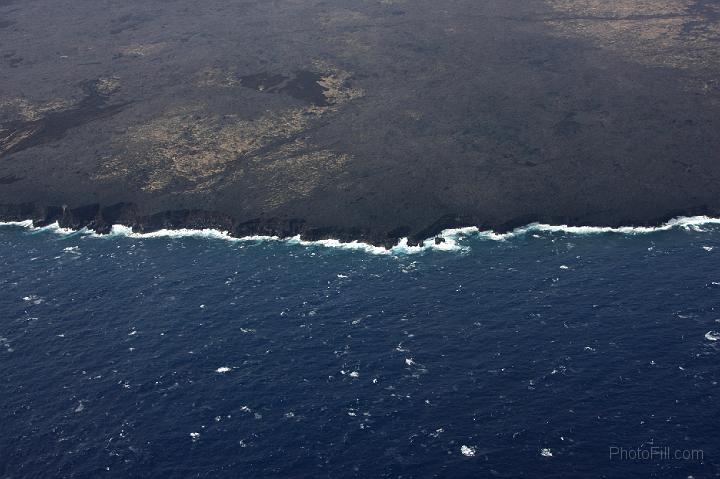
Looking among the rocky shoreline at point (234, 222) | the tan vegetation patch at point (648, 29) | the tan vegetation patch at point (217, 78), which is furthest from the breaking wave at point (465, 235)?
the tan vegetation patch at point (217, 78)

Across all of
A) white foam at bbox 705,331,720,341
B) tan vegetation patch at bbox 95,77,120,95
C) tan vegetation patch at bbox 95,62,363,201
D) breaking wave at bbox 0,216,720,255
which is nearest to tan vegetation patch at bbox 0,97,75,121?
tan vegetation patch at bbox 95,77,120,95

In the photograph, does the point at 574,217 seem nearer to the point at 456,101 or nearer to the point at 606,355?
the point at 606,355

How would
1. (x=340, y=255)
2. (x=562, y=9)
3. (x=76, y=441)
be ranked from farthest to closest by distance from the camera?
(x=562, y=9) < (x=340, y=255) < (x=76, y=441)

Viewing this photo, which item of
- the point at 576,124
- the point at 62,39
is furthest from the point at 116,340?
the point at 62,39

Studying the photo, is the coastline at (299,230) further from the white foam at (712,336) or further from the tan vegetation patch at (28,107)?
the tan vegetation patch at (28,107)

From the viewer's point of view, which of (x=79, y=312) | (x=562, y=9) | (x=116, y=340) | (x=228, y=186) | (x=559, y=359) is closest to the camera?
(x=559, y=359)

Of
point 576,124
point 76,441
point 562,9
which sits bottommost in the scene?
point 76,441

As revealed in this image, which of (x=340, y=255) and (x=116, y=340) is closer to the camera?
(x=116, y=340)
